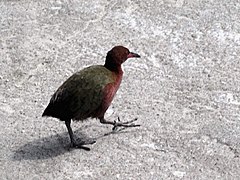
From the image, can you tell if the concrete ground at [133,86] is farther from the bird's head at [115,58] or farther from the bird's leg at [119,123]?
the bird's head at [115,58]

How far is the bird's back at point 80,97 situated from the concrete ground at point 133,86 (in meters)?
0.35

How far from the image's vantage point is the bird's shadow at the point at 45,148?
4.85 meters

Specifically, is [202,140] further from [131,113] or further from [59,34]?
[59,34]

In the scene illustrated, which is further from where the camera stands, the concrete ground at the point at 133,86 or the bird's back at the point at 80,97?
the concrete ground at the point at 133,86

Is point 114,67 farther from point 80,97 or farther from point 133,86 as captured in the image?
point 133,86

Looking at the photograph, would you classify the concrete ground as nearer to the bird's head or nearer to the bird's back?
the bird's back

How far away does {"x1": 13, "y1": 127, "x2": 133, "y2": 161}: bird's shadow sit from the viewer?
4.85m

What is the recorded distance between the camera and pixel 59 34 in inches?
251

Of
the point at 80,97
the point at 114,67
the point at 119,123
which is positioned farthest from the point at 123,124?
the point at 80,97

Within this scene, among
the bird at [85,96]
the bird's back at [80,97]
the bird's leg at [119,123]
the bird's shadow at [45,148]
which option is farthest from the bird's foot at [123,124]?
the bird's back at [80,97]

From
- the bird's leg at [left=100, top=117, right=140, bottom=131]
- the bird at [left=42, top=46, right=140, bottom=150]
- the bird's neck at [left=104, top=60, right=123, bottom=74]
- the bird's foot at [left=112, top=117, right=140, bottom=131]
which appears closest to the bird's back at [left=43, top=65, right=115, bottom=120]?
the bird at [left=42, top=46, right=140, bottom=150]

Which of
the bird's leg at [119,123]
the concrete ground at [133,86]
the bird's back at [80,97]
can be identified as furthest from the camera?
the bird's leg at [119,123]

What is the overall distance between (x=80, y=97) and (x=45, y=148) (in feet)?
1.81

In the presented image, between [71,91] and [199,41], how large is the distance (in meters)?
1.99
